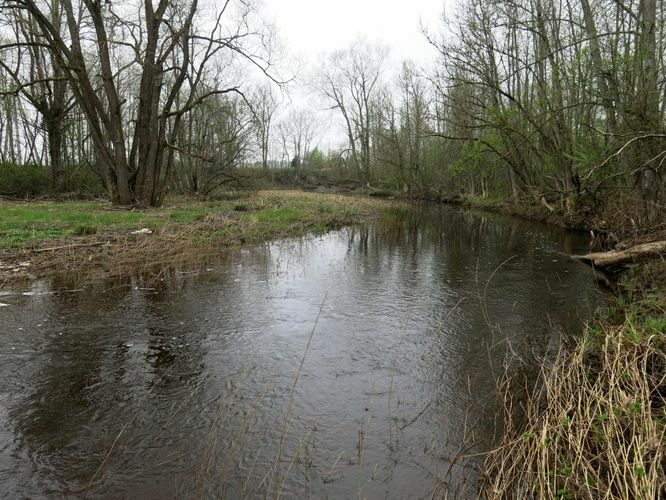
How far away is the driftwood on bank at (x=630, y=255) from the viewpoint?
8391 millimetres

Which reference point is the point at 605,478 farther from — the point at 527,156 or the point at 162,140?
the point at 527,156

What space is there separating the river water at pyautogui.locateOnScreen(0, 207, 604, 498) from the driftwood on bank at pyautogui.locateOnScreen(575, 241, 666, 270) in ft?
2.03

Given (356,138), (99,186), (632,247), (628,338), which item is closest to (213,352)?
(628,338)

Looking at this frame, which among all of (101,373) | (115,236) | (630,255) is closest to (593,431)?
(101,373)

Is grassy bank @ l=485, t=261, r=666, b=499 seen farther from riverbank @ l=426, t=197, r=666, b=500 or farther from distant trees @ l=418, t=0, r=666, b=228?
distant trees @ l=418, t=0, r=666, b=228

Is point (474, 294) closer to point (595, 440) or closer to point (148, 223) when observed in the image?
point (595, 440)

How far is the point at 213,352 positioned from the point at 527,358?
421cm

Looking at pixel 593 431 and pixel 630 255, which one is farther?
pixel 630 255

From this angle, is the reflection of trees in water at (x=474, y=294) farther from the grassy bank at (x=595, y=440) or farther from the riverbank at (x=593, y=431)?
the grassy bank at (x=595, y=440)

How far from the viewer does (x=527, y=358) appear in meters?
5.83

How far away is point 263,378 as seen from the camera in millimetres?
5262

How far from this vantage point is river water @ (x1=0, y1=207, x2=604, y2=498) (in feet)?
11.9

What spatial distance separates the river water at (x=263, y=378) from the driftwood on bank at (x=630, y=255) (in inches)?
24.4

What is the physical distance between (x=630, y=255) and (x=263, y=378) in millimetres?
7971
